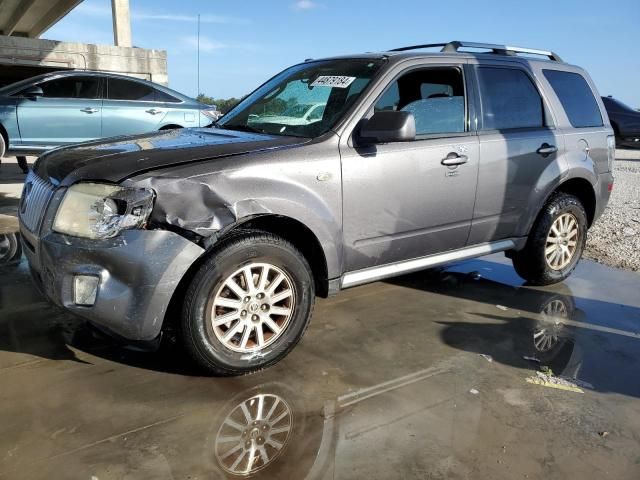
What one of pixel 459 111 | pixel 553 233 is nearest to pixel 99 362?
pixel 459 111

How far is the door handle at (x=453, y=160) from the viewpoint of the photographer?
3705mm

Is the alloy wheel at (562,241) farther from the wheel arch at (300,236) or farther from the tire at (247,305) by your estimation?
the tire at (247,305)

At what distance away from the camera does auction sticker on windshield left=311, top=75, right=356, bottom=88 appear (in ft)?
11.9

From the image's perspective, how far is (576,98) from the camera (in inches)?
187

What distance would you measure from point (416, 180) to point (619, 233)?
4.39m

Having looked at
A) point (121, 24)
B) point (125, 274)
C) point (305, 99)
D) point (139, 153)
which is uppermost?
point (121, 24)

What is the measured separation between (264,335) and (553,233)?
112 inches

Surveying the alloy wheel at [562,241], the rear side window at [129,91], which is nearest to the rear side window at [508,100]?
the alloy wheel at [562,241]

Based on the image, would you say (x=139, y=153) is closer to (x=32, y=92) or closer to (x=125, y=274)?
(x=125, y=274)

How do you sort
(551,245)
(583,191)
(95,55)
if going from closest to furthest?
(551,245), (583,191), (95,55)

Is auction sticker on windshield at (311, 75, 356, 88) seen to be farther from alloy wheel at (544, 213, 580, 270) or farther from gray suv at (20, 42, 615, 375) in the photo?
alloy wheel at (544, 213, 580, 270)

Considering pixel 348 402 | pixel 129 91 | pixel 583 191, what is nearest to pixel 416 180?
pixel 348 402

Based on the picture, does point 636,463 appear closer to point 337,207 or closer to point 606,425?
point 606,425

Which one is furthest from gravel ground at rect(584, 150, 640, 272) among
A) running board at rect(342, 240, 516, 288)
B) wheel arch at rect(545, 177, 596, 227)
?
running board at rect(342, 240, 516, 288)
